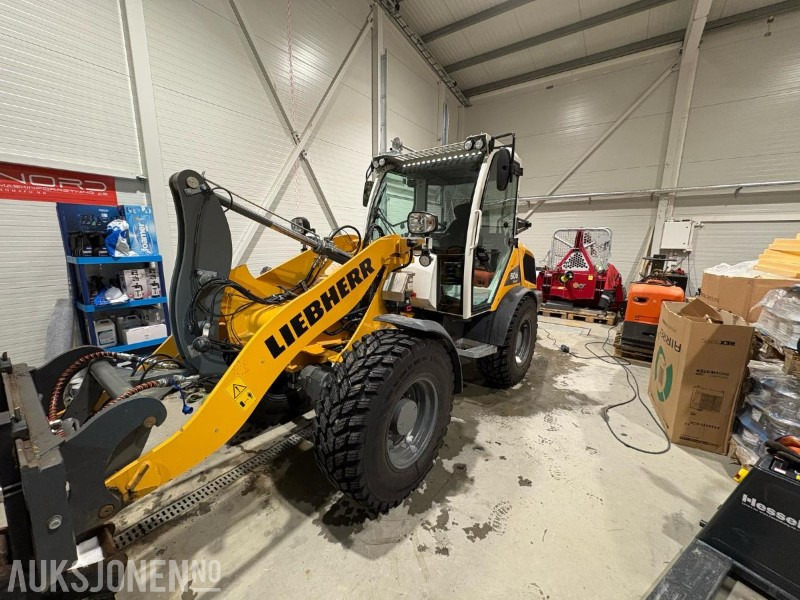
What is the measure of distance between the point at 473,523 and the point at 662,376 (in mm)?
2455

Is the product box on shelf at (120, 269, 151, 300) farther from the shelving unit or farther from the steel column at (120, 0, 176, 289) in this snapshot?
the steel column at (120, 0, 176, 289)

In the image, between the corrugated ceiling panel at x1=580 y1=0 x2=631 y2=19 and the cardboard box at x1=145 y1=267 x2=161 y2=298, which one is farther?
the corrugated ceiling panel at x1=580 y1=0 x2=631 y2=19

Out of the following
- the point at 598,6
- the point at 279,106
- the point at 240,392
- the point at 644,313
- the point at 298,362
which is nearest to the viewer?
the point at 240,392

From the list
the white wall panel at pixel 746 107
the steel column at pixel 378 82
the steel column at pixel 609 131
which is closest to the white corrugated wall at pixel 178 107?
the steel column at pixel 378 82

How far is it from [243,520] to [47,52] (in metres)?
4.50

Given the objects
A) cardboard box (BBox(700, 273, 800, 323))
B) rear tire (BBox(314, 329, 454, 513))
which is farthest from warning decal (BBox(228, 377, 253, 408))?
cardboard box (BBox(700, 273, 800, 323))

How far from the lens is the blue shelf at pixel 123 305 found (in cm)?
317

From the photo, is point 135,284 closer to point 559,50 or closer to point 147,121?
point 147,121

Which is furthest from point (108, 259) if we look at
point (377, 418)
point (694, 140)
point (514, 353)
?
point (694, 140)

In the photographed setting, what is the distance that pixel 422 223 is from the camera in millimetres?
2291

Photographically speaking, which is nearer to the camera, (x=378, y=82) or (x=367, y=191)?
(x=367, y=191)

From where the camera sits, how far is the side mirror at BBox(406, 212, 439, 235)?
7.47 feet

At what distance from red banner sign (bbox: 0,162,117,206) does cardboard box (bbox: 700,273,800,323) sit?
651 cm

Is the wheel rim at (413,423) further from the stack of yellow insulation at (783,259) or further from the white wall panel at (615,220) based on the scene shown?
the white wall panel at (615,220)
